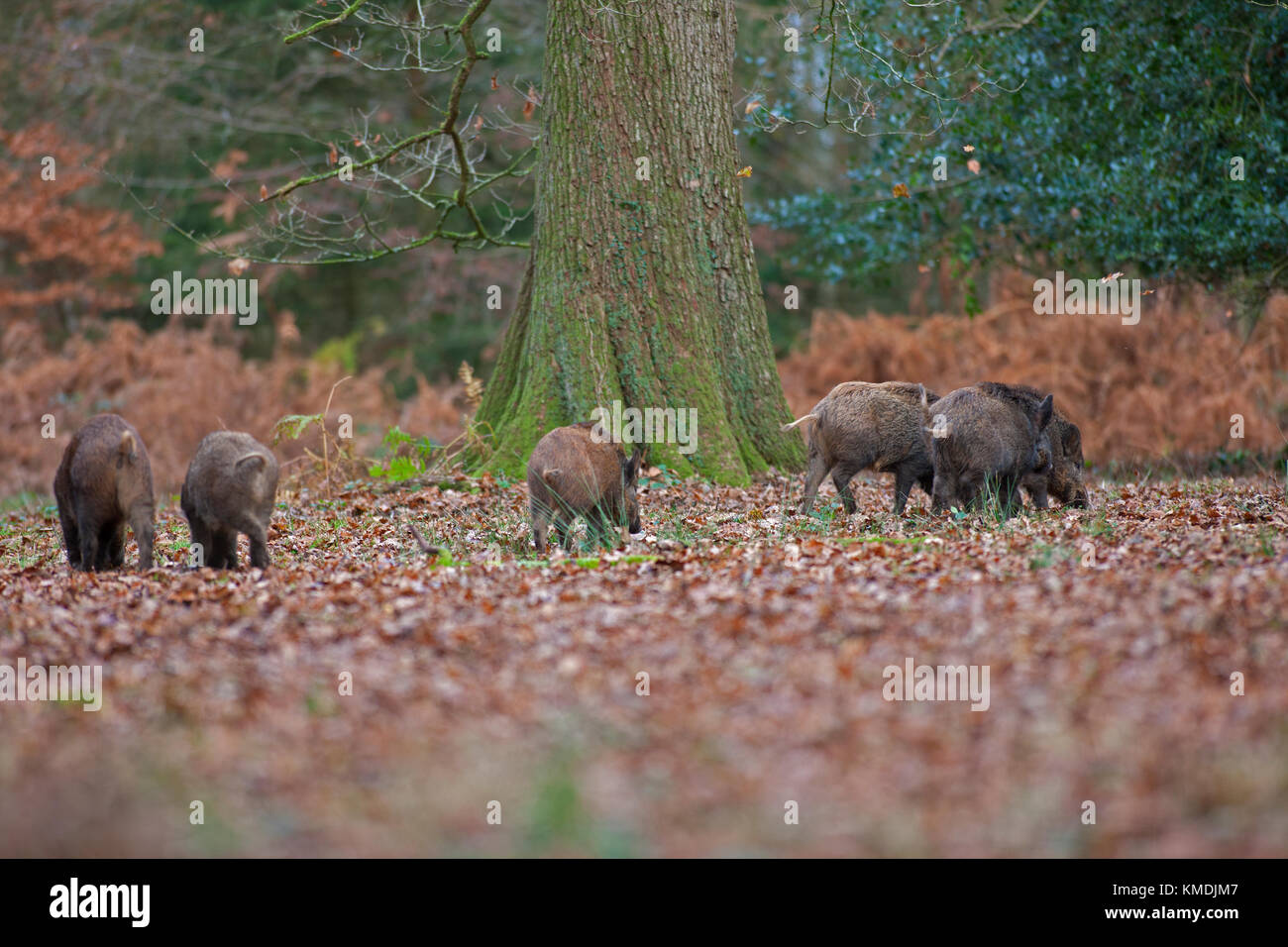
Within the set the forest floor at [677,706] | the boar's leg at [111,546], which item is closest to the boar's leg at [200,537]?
the forest floor at [677,706]

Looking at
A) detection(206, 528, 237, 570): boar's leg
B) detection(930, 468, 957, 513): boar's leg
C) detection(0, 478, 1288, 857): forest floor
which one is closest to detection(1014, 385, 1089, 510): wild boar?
detection(930, 468, 957, 513): boar's leg

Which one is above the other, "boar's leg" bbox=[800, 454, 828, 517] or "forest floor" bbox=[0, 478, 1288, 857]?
"boar's leg" bbox=[800, 454, 828, 517]

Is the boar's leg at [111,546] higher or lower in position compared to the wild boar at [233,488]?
lower

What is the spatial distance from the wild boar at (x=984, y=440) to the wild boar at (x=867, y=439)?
319 mm

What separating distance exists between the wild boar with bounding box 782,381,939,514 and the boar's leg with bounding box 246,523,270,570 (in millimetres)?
3988

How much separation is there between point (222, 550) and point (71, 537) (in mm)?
1113

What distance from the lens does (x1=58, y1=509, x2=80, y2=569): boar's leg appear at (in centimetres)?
821

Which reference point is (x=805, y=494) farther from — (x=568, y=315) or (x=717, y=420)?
(x=568, y=315)

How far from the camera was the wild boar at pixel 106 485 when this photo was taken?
788cm

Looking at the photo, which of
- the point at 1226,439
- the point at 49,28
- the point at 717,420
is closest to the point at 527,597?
the point at 717,420

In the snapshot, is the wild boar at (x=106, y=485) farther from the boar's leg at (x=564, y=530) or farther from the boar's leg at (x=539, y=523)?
the boar's leg at (x=564, y=530)

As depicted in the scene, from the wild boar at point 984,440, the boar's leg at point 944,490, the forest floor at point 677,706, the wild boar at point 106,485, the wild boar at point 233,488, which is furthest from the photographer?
the boar's leg at point 944,490

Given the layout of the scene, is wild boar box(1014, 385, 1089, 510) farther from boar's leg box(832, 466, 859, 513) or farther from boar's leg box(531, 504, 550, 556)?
boar's leg box(531, 504, 550, 556)
